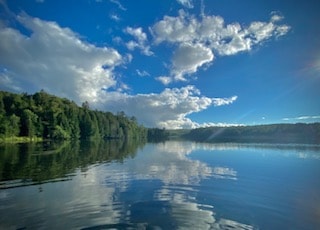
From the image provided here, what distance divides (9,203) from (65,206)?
3.75m

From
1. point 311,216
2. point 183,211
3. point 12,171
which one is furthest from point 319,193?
point 12,171

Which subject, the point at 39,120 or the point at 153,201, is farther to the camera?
the point at 39,120

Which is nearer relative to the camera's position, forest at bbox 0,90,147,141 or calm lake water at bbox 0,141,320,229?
calm lake water at bbox 0,141,320,229

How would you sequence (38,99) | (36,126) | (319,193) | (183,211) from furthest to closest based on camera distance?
(38,99) → (36,126) → (319,193) → (183,211)

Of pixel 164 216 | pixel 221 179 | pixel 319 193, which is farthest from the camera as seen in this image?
pixel 221 179

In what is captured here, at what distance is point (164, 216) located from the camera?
1631 cm

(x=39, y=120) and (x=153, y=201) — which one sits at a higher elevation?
(x=39, y=120)

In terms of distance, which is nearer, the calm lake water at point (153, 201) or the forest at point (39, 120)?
the calm lake water at point (153, 201)

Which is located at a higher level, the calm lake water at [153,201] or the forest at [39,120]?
the forest at [39,120]

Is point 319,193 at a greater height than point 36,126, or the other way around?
point 36,126

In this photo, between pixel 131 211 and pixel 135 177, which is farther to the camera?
pixel 135 177

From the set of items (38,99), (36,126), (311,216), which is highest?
(38,99)

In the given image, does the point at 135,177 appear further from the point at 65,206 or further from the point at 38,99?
the point at 38,99

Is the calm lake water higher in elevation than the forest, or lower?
lower
